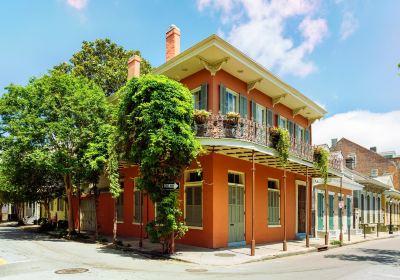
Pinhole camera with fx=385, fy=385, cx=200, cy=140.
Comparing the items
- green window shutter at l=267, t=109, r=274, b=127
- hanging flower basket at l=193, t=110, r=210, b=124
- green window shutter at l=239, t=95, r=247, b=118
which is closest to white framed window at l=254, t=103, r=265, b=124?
green window shutter at l=267, t=109, r=274, b=127

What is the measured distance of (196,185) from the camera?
16.7 metres

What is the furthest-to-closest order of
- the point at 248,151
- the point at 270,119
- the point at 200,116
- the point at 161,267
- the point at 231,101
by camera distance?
the point at 270,119 → the point at 231,101 → the point at 248,151 → the point at 200,116 → the point at 161,267

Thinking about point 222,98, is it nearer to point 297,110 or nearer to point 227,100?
point 227,100

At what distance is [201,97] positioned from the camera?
16.9 meters

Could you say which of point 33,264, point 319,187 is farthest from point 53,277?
point 319,187

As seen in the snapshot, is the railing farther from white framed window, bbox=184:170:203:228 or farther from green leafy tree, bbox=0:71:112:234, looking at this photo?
green leafy tree, bbox=0:71:112:234

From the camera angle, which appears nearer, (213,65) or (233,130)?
(233,130)

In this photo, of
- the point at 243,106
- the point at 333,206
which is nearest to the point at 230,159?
the point at 243,106

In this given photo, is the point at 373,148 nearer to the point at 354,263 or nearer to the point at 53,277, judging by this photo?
the point at 354,263

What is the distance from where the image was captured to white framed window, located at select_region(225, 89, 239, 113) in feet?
56.9

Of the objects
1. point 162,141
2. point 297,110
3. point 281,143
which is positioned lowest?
point 162,141

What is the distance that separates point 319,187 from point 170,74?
44.2ft

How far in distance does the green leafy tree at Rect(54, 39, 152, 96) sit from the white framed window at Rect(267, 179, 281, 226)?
1761 cm

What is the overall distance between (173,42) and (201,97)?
4179mm
